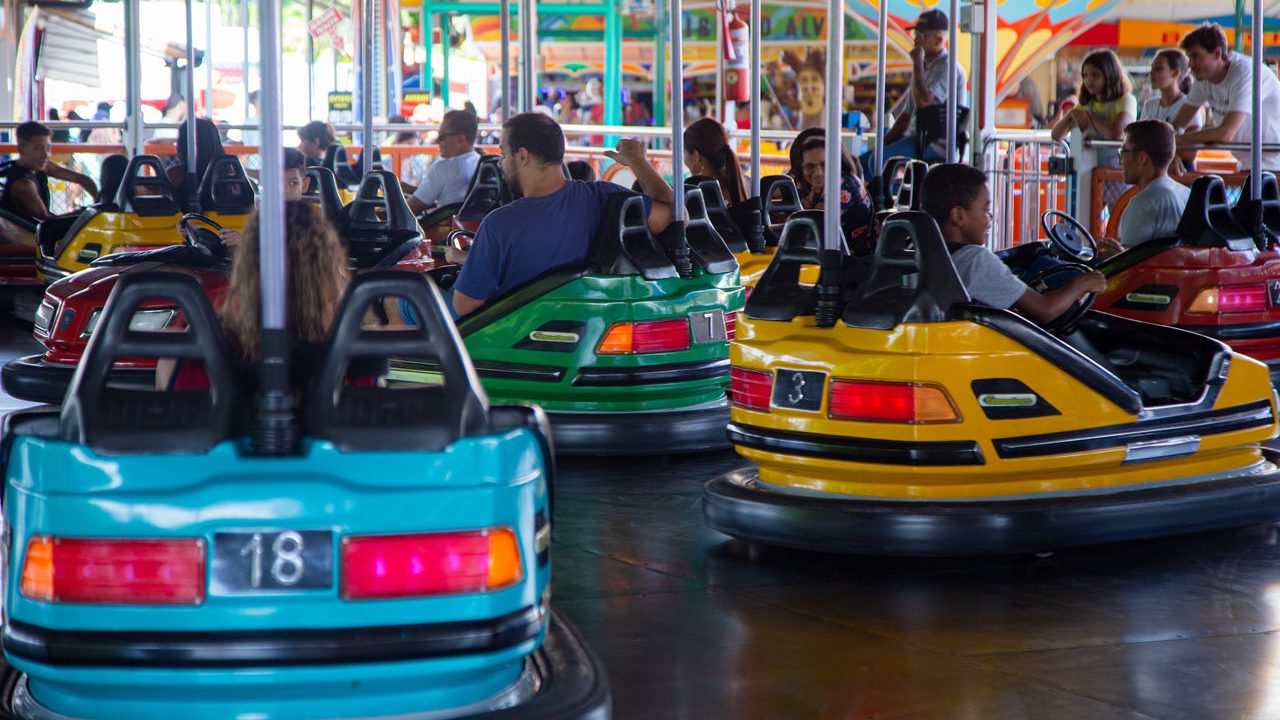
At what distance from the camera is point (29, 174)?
28.9 ft

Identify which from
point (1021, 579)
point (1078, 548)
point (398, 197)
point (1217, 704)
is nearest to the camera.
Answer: point (1217, 704)

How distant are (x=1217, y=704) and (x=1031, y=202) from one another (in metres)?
7.15

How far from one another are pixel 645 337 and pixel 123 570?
2.84m

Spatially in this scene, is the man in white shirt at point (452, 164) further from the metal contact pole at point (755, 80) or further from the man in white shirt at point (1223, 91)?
the man in white shirt at point (1223, 91)

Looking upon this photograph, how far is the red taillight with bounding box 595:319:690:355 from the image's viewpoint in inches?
179

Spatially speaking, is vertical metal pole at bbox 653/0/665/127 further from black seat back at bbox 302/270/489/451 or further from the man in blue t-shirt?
black seat back at bbox 302/270/489/451

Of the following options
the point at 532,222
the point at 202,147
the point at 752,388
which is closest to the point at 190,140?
the point at 202,147

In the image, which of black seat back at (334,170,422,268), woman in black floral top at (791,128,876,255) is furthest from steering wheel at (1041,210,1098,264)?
black seat back at (334,170,422,268)

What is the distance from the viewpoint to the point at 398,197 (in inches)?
238

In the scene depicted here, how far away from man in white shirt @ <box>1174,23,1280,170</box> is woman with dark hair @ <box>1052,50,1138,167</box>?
0.40 meters

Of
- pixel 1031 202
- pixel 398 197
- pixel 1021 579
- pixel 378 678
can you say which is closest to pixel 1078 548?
pixel 1021 579

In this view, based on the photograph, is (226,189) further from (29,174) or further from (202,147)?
(29,174)

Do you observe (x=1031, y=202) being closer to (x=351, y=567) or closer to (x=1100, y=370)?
(x=1100, y=370)

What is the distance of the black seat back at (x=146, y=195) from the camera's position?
7.05m
